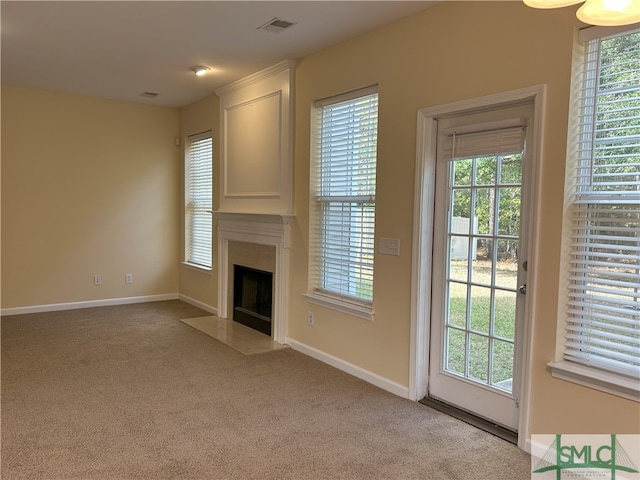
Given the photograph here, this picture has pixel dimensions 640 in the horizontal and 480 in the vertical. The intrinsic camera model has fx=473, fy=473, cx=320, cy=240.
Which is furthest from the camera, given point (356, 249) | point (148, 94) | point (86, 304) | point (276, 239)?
point (86, 304)

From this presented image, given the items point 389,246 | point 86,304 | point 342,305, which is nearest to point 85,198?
point 86,304

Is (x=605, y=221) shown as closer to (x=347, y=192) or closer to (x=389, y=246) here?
(x=389, y=246)

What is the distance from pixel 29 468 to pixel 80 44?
3.26 metres

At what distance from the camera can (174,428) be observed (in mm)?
2861

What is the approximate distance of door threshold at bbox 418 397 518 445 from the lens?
9.20ft

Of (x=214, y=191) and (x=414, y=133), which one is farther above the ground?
(x=414, y=133)

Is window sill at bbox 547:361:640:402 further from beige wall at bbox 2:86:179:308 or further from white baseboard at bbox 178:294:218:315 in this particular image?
beige wall at bbox 2:86:179:308

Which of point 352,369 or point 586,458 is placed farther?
point 352,369

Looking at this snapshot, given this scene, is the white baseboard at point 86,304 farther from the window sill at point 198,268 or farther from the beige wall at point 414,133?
the beige wall at point 414,133

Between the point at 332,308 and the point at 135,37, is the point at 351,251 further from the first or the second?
the point at 135,37

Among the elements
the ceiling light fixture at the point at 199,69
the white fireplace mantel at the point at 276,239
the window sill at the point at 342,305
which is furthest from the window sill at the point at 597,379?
the ceiling light fixture at the point at 199,69

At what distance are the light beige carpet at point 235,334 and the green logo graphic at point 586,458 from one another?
2.52 m

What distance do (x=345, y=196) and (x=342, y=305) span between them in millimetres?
903

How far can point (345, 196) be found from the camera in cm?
392
